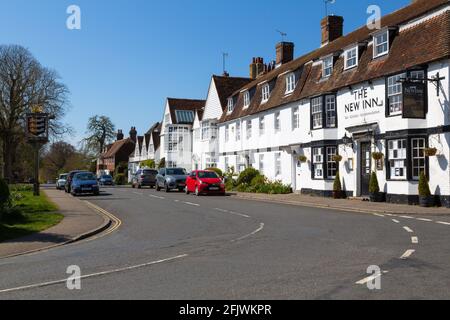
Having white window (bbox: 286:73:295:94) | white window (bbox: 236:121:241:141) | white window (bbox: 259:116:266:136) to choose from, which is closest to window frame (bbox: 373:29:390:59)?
white window (bbox: 286:73:295:94)

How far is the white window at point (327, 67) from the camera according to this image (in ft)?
95.0

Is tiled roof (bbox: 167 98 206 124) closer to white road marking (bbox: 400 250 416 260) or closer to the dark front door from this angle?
the dark front door

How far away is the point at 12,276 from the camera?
27.6ft

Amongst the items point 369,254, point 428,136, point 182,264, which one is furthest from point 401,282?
point 428,136

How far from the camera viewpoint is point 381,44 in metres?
24.7

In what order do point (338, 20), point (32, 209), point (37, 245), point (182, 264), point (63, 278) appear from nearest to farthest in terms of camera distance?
1. point (63, 278)
2. point (182, 264)
3. point (37, 245)
4. point (32, 209)
5. point (338, 20)

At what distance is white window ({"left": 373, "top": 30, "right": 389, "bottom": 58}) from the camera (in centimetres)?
2425

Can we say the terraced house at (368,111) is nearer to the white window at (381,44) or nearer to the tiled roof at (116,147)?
the white window at (381,44)

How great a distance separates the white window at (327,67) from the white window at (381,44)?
410 cm

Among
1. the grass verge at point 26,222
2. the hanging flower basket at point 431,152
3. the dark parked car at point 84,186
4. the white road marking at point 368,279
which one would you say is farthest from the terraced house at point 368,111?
the grass verge at point 26,222

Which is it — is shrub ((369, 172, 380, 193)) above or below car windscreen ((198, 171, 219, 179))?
below

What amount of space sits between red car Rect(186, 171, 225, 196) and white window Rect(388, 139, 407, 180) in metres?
12.7

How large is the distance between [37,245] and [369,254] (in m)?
7.65

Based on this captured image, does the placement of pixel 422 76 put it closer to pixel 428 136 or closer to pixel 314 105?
pixel 428 136
